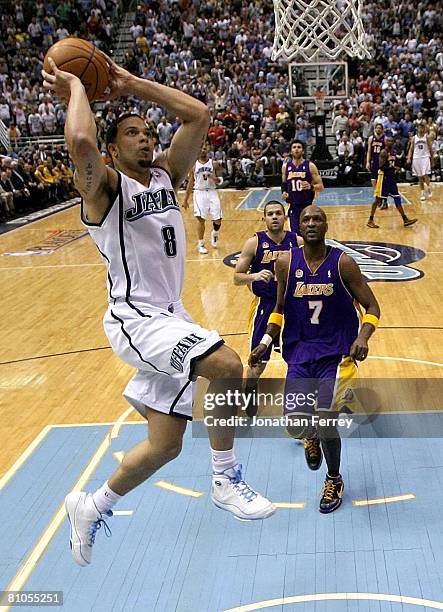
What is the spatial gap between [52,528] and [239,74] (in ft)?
69.7

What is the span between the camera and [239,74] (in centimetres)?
2347

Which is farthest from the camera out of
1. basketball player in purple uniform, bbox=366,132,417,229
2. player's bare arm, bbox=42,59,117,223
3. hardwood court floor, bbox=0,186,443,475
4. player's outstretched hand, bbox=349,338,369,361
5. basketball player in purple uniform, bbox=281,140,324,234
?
basketball player in purple uniform, bbox=366,132,417,229

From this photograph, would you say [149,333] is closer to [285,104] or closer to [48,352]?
[48,352]

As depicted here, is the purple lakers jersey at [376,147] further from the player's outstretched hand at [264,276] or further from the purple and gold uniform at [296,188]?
the player's outstretched hand at [264,276]

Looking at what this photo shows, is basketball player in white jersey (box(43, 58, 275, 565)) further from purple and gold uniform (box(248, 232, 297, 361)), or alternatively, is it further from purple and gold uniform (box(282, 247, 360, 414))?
purple and gold uniform (box(248, 232, 297, 361))

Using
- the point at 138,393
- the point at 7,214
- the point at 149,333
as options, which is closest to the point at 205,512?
the point at 138,393

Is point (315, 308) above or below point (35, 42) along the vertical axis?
below

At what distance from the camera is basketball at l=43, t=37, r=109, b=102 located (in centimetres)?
335

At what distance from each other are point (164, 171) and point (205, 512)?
6.32ft

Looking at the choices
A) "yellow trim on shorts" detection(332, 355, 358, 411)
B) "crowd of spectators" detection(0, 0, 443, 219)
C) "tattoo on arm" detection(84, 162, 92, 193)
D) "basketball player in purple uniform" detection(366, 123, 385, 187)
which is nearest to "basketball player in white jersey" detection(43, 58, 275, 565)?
"tattoo on arm" detection(84, 162, 92, 193)

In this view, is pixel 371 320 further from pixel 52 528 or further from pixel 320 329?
pixel 52 528

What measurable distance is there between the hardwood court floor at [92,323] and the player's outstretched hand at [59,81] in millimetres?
2661

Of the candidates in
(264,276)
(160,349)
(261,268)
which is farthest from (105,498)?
(261,268)

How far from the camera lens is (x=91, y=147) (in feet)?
9.59
